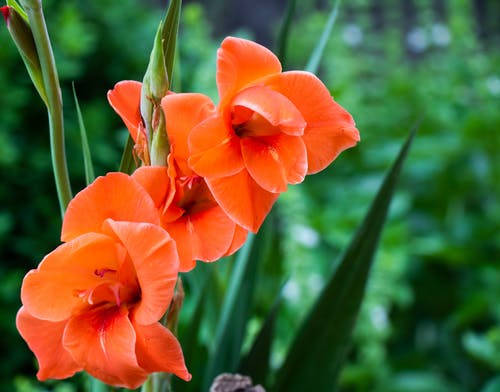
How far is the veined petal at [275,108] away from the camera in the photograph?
38cm

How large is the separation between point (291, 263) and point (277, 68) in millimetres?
798

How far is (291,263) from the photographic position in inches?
46.6

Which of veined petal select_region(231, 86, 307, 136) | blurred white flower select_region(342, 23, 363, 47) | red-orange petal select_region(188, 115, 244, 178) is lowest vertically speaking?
blurred white flower select_region(342, 23, 363, 47)

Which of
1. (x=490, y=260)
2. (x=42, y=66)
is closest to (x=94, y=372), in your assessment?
(x=42, y=66)

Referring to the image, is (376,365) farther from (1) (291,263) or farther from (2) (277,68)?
(2) (277,68)

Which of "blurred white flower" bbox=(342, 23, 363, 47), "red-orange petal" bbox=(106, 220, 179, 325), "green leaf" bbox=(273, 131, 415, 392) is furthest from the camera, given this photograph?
"blurred white flower" bbox=(342, 23, 363, 47)

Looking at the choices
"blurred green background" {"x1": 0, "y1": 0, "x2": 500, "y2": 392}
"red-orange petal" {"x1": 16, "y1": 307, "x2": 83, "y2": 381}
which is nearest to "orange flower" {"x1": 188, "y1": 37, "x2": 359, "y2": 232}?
"red-orange petal" {"x1": 16, "y1": 307, "x2": 83, "y2": 381}

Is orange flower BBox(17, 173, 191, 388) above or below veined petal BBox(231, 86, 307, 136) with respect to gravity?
below

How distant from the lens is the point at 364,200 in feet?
4.75

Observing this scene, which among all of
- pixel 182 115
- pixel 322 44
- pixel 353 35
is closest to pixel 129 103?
pixel 182 115

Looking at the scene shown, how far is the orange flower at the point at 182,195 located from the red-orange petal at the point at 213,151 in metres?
0.01

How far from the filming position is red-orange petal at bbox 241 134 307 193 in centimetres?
39

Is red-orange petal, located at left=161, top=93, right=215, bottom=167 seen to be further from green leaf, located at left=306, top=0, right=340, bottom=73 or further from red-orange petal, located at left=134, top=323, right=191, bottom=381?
green leaf, located at left=306, top=0, right=340, bottom=73

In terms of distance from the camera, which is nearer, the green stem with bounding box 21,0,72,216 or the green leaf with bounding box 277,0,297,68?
the green stem with bounding box 21,0,72,216
